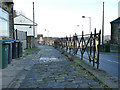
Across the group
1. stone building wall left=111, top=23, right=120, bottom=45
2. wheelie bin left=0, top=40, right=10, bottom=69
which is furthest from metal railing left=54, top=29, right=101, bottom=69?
stone building wall left=111, top=23, right=120, bottom=45

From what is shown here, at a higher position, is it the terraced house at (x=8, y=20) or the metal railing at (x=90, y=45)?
the terraced house at (x=8, y=20)

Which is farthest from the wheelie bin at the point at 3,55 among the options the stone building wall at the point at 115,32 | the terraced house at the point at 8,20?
the stone building wall at the point at 115,32

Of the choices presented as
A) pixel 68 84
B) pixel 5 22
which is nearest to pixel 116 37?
pixel 5 22

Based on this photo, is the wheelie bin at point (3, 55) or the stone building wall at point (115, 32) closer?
the wheelie bin at point (3, 55)

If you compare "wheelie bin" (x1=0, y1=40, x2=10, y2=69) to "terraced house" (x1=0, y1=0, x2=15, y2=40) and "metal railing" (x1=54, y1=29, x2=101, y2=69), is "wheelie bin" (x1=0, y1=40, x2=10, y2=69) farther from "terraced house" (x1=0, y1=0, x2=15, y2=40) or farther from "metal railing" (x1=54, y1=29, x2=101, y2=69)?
"metal railing" (x1=54, y1=29, x2=101, y2=69)

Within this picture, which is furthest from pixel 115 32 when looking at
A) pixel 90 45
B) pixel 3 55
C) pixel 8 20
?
pixel 3 55

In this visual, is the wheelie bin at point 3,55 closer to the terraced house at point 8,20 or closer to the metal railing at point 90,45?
the terraced house at point 8,20

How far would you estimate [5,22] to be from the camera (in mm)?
9750

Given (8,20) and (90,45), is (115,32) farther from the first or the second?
(8,20)

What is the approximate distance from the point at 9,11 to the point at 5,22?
48.9 inches

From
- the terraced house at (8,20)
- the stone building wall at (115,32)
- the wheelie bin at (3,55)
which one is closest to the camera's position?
the wheelie bin at (3,55)

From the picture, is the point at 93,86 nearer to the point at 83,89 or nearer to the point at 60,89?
the point at 83,89

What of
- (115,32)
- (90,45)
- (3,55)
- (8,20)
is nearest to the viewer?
(3,55)

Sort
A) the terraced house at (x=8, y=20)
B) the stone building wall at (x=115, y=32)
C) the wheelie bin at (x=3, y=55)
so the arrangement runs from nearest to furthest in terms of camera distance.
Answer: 1. the wheelie bin at (x=3, y=55)
2. the terraced house at (x=8, y=20)
3. the stone building wall at (x=115, y=32)
